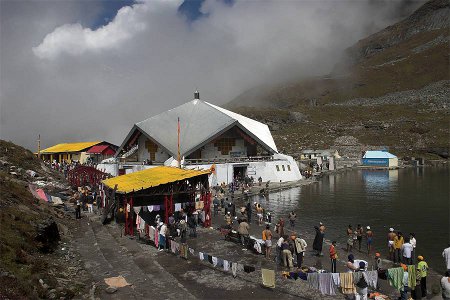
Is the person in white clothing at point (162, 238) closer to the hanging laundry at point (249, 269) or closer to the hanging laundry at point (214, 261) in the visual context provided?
the hanging laundry at point (214, 261)

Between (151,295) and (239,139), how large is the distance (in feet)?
129

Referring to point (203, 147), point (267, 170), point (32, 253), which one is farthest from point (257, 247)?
point (203, 147)

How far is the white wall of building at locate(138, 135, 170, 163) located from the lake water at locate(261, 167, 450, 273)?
17.0 m

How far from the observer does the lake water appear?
875 inches

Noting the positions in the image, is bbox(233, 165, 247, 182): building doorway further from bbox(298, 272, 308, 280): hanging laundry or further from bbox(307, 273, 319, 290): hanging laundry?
bbox(307, 273, 319, 290): hanging laundry

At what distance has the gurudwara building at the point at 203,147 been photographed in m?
46.5

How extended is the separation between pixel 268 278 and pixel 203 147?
36.0 meters

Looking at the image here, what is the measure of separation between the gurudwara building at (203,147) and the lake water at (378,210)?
5.80 meters

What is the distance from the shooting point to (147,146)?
5231cm

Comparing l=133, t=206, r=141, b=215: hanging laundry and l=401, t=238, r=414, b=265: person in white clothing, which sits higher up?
l=133, t=206, r=141, b=215: hanging laundry

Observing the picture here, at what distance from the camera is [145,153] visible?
5269 centimetres

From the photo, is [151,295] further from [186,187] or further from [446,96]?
[446,96]

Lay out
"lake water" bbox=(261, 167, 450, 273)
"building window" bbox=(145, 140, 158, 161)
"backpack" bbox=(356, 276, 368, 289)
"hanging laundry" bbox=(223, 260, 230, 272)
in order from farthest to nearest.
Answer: "building window" bbox=(145, 140, 158, 161)
"lake water" bbox=(261, 167, 450, 273)
"hanging laundry" bbox=(223, 260, 230, 272)
"backpack" bbox=(356, 276, 368, 289)

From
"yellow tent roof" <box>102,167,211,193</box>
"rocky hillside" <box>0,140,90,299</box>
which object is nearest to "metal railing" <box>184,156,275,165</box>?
"yellow tent roof" <box>102,167,211,193</box>
